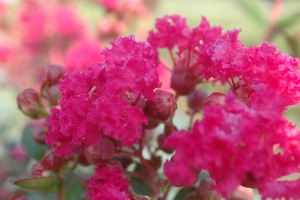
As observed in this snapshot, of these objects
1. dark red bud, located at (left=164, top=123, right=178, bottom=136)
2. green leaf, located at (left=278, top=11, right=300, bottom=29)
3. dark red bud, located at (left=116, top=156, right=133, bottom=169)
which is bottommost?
dark red bud, located at (left=116, top=156, right=133, bottom=169)

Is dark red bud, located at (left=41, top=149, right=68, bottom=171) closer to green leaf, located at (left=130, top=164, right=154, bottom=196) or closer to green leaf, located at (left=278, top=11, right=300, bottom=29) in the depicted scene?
green leaf, located at (left=130, top=164, right=154, bottom=196)

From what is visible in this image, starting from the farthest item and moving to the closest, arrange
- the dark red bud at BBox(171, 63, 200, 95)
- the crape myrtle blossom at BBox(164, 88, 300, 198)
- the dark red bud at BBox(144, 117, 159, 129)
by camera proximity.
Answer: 1. the dark red bud at BBox(171, 63, 200, 95)
2. the dark red bud at BBox(144, 117, 159, 129)
3. the crape myrtle blossom at BBox(164, 88, 300, 198)

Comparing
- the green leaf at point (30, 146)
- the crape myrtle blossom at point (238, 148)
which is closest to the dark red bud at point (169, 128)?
the crape myrtle blossom at point (238, 148)

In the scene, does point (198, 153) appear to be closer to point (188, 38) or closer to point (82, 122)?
point (82, 122)

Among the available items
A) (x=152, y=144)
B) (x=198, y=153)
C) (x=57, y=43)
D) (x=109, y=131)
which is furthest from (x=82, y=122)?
(x=57, y=43)

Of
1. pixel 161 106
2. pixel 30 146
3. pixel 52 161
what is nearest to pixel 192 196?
pixel 161 106

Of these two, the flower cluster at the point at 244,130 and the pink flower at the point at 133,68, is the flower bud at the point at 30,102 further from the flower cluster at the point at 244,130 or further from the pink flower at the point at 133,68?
the flower cluster at the point at 244,130

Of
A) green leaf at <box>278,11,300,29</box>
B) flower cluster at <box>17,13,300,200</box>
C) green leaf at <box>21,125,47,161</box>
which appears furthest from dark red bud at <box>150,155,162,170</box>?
green leaf at <box>278,11,300,29</box>
